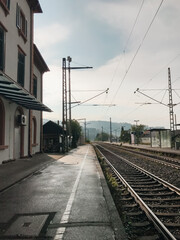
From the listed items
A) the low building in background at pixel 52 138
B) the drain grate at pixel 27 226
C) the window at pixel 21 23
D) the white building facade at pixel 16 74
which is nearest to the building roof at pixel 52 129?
the low building in background at pixel 52 138

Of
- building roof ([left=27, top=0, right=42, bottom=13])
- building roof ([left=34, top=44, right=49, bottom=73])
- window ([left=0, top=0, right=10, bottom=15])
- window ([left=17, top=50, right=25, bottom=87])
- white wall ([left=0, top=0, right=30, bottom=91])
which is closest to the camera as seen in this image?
window ([left=0, top=0, right=10, bottom=15])

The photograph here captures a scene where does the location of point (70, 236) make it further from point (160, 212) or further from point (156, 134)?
point (156, 134)

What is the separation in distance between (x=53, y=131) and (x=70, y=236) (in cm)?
2572

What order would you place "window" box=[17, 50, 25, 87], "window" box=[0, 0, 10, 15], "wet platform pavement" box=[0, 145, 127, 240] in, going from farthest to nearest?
1. "window" box=[17, 50, 25, 87]
2. "window" box=[0, 0, 10, 15]
3. "wet platform pavement" box=[0, 145, 127, 240]

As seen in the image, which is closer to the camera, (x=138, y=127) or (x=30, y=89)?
(x=30, y=89)

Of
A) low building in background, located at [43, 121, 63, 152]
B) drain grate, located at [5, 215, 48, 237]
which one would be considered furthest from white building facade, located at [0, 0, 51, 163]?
low building in background, located at [43, 121, 63, 152]

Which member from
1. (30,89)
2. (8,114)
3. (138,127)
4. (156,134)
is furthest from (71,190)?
(138,127)

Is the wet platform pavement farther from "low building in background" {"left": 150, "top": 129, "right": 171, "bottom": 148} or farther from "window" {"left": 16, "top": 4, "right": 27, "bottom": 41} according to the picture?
"low building in background" {"left": 150, "top": 129, "right": 171, "bottom": 148}

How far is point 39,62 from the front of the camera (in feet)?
71.1

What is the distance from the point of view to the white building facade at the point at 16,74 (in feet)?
41.1

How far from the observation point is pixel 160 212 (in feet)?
16.8

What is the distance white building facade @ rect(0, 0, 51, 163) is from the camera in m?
12.5

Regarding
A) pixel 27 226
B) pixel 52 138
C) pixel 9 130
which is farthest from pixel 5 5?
pixel 52 138

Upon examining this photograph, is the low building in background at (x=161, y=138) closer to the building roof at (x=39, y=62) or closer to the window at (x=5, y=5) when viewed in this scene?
the building roof at (x=39, y=62)
